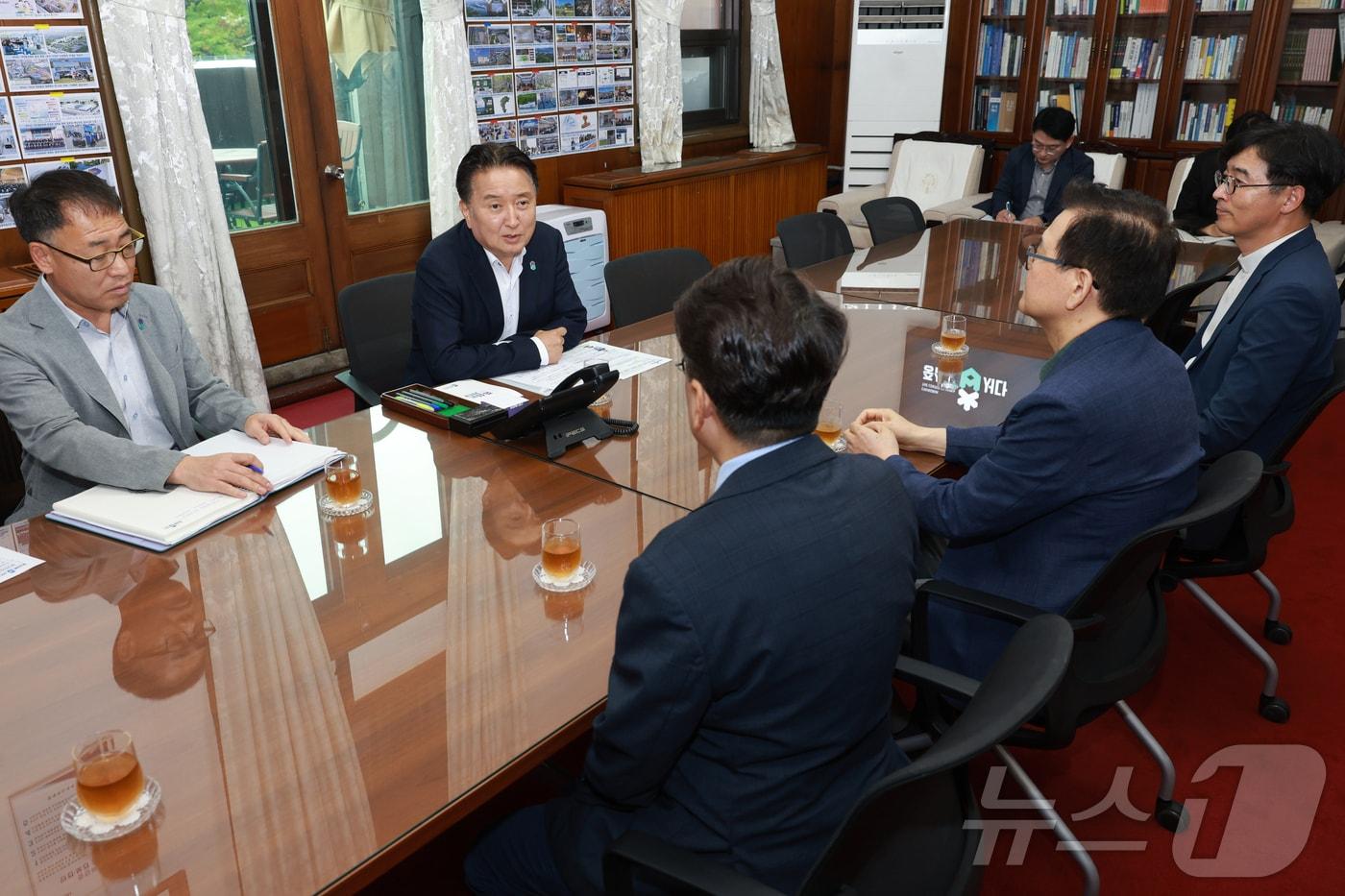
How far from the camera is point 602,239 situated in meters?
5.59

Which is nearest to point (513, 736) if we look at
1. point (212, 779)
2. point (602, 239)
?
point (212, 779)

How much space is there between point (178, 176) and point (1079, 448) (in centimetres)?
383

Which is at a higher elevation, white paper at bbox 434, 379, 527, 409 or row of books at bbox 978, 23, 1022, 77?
row of books at bbox 978, 23, 1022, 77

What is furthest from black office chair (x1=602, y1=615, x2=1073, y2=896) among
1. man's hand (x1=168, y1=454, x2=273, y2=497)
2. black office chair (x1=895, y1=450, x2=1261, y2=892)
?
man's hand (x1=168, y1=454, x2=273, y2=497)

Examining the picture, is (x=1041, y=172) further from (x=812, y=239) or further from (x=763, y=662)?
(x=763, y=662)

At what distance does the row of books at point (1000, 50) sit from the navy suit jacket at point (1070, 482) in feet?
19.5

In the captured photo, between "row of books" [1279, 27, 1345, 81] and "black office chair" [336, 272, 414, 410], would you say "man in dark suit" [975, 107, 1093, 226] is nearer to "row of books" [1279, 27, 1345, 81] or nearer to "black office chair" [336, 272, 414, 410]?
"row of books" [1279, 27, 1345, 81]

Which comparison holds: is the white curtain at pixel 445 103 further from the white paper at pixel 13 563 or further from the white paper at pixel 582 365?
the white paper at pixel 13 563

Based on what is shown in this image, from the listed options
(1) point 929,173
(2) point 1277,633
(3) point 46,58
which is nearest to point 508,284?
(3) point 46,58

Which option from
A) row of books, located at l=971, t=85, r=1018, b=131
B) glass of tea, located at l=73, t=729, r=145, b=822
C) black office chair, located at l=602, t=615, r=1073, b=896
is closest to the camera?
black office chair, located at l=602, t=615, r=1073, b=896

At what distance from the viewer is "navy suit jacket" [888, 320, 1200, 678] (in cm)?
171

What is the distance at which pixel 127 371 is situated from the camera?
2.29 m

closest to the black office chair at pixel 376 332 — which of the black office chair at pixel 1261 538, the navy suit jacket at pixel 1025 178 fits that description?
the black office chair at pixel 1261 538

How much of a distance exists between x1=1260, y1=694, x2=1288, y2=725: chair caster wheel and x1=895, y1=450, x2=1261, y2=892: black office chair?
2.74 feet
